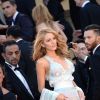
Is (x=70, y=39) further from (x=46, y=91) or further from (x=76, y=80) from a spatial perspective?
(x=46, y=91)

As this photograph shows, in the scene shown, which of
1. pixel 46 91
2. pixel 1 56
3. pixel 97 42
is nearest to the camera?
pixel 46 91

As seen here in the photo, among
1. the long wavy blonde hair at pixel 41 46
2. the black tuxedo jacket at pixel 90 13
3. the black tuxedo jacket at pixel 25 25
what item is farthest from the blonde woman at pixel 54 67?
the black tuxedo jacket at pixel 90 13

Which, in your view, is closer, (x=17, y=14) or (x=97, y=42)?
(x=97, y=42)

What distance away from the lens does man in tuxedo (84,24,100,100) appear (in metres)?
7.78

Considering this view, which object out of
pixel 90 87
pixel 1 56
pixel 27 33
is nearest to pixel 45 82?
pixel 90 87

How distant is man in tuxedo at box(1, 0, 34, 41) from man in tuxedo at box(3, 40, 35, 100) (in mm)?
1437

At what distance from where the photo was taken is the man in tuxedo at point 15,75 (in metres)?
7.83

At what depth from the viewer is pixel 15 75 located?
7910 millimetres

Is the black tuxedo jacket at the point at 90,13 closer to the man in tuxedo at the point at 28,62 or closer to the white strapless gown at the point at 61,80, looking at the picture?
the man in tuxedo at the point at 28,62

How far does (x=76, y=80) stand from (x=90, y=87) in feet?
1.21

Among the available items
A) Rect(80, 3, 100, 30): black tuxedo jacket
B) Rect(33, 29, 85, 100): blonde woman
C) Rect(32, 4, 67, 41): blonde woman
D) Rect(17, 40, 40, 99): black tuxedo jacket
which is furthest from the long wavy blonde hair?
Rect(80, 3, 100, 30): black tuxedo jacket

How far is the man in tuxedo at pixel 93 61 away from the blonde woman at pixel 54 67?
38 cm

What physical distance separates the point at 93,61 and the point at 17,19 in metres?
2.55

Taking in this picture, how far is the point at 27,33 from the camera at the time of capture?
9820 mm
